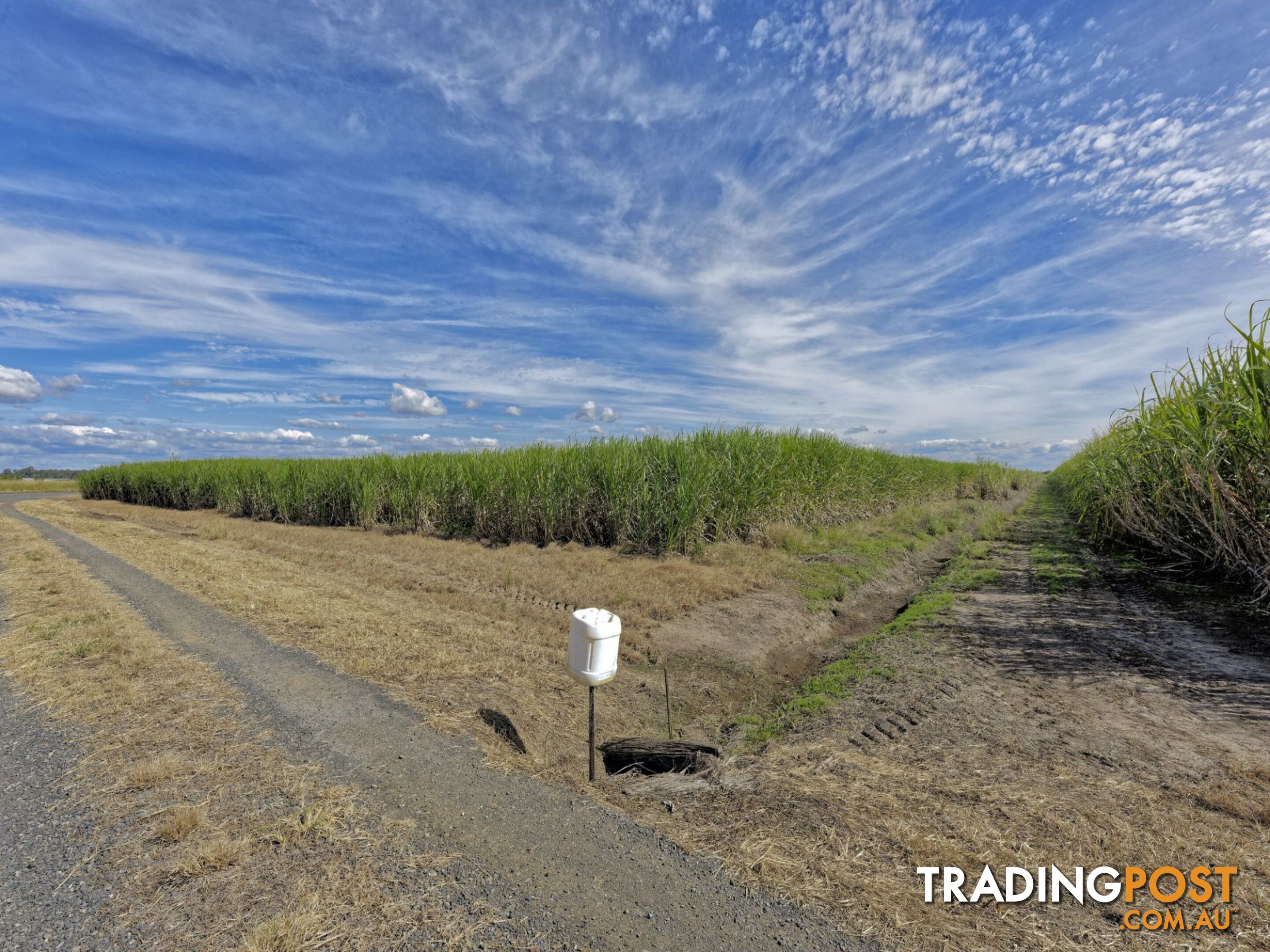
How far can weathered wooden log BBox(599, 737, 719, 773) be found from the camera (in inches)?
126

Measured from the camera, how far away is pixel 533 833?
2.38m

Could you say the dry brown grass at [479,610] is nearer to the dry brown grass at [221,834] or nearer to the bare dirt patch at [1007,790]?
the dry brown grass at [221,834]

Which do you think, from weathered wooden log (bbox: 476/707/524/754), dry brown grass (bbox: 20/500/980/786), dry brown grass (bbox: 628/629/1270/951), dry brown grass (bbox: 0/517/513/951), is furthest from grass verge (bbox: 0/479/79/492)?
dry brown grass (bbox: 628/629/1270/951)

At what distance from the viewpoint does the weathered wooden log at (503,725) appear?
325cm

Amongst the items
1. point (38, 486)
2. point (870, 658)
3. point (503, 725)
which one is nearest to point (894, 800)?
point (503, 725)

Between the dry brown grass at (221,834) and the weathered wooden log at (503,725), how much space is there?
35.7 inches

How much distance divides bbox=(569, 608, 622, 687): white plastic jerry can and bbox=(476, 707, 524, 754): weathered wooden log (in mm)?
762

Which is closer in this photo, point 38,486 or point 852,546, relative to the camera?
point 852,546

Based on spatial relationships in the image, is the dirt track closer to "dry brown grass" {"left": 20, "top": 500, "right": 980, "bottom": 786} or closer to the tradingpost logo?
the tradingpost logo

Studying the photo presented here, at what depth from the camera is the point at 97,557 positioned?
939 cm

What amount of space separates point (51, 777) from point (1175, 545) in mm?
11088

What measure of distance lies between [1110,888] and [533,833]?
2250 mm

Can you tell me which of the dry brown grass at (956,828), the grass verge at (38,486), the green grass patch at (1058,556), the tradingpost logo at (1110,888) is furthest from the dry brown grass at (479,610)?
the grass verge at (38,486)

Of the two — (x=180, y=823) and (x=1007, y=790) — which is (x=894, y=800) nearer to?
(x=1007, y=790)
